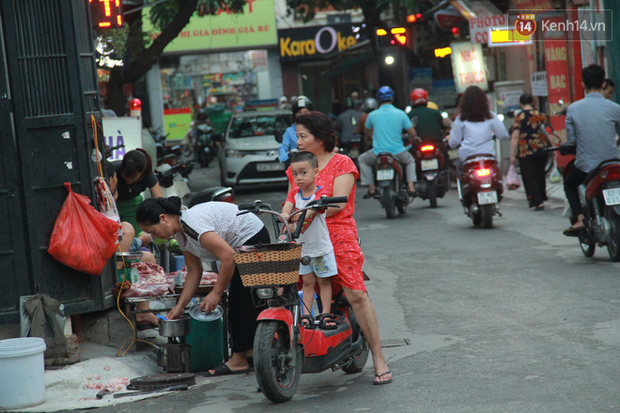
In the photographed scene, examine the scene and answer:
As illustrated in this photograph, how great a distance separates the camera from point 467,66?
19672 millimetres

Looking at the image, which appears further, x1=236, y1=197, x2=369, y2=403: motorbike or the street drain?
the street drain

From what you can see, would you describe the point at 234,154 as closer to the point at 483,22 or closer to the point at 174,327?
the point at 483,22

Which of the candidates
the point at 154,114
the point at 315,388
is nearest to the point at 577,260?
the point at 315,388

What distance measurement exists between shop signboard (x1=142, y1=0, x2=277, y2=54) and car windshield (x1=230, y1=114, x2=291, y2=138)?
69.3 feet

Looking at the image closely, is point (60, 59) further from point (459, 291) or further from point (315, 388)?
point (459, 291)

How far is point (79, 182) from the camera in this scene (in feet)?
20.4

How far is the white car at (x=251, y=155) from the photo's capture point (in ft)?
61.0

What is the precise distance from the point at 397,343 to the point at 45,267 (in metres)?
2.61

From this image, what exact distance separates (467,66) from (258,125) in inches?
198

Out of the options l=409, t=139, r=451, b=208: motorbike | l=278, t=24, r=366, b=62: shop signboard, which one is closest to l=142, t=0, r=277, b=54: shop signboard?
l=278, t=24, r=366, b=62: shop signboard

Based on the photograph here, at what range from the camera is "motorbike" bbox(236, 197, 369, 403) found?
4.73 m

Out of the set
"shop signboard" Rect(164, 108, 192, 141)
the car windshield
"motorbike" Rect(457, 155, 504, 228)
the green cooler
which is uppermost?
"shop signboard" Rect(164, 108, 192, 141)

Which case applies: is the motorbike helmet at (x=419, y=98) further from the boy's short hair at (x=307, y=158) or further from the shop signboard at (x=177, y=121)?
the shop signboard at (x=177, y=121)

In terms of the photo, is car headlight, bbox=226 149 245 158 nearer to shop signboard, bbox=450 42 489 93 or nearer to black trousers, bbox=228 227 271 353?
shop signboard, bbox=450 42 489 93
